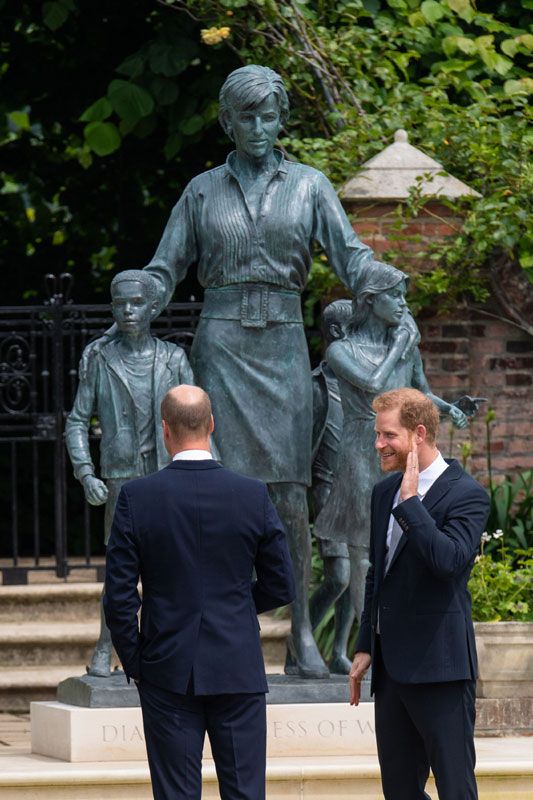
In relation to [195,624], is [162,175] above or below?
above

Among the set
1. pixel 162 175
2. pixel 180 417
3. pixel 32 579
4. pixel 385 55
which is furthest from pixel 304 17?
pixel 180 417

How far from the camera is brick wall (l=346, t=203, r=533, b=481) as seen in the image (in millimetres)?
9625

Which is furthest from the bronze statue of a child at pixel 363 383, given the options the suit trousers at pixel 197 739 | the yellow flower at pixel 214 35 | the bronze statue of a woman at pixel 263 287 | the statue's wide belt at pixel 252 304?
the yellow flower at pixel 214 35

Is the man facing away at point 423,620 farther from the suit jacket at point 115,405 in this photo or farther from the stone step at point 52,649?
the stone step at point 52,649

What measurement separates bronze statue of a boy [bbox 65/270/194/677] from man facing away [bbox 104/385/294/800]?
1.88 metres

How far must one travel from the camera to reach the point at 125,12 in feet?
38.9

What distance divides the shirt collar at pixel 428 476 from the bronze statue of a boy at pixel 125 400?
201 cm

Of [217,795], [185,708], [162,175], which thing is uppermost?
[162,175]

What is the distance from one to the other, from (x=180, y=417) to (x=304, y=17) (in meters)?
6.01

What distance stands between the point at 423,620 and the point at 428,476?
396mm

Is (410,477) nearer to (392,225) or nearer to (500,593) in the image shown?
(500,593)

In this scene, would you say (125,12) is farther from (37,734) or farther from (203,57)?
(37,734)

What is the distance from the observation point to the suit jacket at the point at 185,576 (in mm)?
4738

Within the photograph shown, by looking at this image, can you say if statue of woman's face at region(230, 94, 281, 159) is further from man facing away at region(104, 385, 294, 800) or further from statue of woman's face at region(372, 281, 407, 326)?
Answer: man facing away at region(104, 385, 294, 800)
